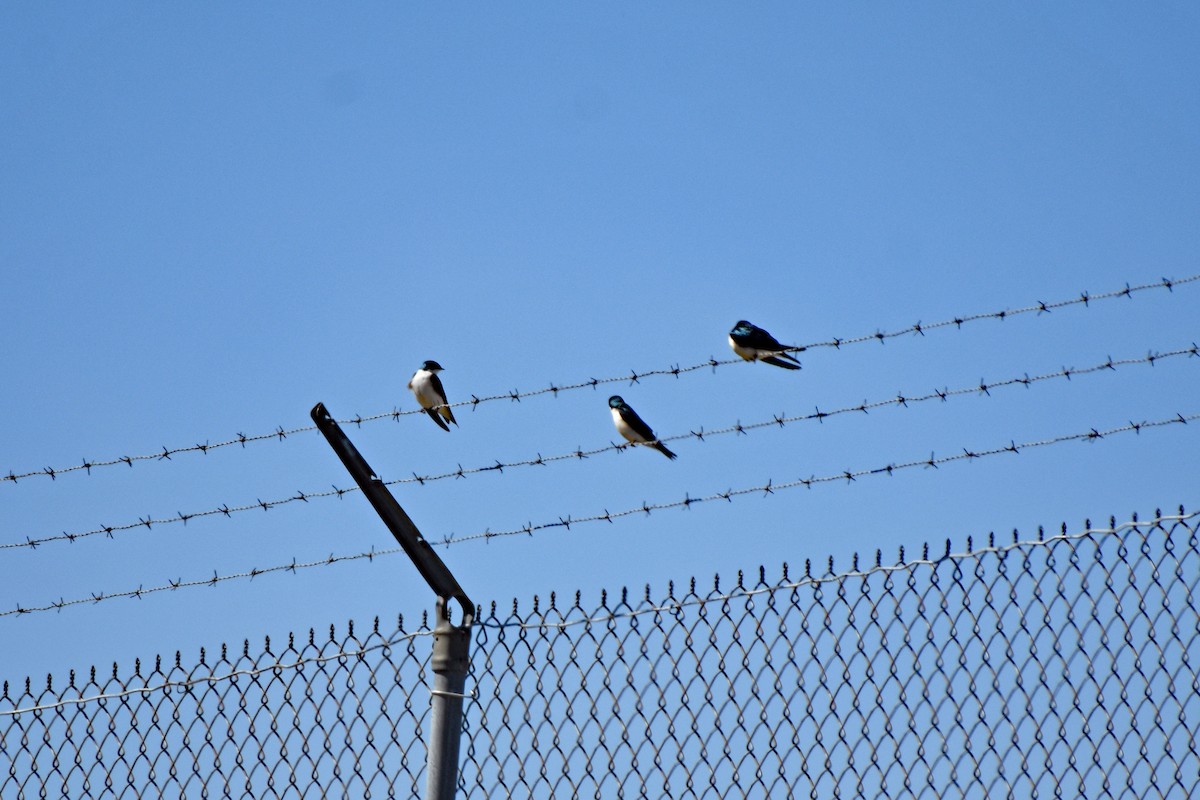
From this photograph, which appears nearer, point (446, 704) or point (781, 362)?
point (446, 704)

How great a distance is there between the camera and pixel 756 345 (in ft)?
31.4

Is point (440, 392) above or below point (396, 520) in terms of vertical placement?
above

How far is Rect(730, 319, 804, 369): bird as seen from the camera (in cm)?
925

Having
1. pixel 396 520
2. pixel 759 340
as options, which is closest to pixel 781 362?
pixel 759 340

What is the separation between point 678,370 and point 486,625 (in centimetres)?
136

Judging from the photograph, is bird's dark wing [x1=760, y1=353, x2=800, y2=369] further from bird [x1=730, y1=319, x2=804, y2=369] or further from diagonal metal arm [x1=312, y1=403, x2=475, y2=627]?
diagonal metal arm [x1=312, y1=403, x2=475, y2=627]

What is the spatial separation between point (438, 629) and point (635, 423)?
199 inches

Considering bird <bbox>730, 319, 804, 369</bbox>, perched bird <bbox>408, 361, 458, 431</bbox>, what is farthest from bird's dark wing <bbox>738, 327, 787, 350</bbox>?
perched bird <bbox>408, 361, 458, 431</bbox>

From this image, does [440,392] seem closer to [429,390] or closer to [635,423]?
[429,390]

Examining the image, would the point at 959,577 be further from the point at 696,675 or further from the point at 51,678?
the point at 51,678

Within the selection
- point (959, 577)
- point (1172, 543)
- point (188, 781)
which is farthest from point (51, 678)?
point (1172, 543)

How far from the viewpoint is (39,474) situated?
6410 mm

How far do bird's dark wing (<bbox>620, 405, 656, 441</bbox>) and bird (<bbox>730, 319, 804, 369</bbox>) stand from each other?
0.68 metres

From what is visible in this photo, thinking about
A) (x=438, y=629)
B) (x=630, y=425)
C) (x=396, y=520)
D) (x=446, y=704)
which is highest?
(x=630, y=425)
